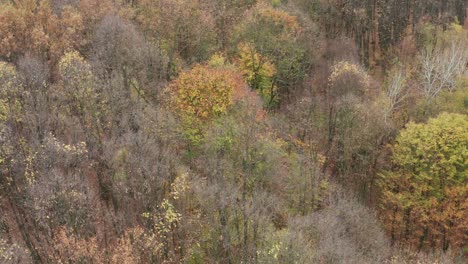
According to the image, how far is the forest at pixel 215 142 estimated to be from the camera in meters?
34.9

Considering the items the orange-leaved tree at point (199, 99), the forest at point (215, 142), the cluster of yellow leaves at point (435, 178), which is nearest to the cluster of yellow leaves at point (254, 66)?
the forest at point (215, 142)

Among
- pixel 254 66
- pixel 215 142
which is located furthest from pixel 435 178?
pixel 254 66

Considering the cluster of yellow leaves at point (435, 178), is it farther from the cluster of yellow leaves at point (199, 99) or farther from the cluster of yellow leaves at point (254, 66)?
the cluster of yellow leaves at point (199, 99)

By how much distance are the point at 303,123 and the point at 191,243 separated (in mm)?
28567

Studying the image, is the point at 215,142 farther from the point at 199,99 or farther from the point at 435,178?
the point at 435,178

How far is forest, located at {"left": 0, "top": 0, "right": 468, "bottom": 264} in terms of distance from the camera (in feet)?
114

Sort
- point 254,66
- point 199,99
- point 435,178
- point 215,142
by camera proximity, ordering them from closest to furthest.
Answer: point 215,142
point 199,99
point 435,178
point 254,66

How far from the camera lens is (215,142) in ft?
151

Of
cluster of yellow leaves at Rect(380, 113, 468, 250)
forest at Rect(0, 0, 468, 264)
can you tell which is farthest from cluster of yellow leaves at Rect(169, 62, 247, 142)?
cluster of yellow leaves at Rect(380, 113, 468, 250)

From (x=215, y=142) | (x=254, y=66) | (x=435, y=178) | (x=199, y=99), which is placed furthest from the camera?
(x=254, y=66)

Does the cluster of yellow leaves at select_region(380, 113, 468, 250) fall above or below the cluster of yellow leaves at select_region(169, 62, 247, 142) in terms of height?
below

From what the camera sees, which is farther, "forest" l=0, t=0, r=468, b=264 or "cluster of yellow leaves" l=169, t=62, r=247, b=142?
"cluster of yellow leaves" l=169, t=62, r=247, b=142

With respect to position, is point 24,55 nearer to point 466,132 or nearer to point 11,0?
point 11,0

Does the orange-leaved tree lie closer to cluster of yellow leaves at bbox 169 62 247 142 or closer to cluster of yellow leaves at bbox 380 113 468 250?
cluster of yellow leaves at bbox 169 62 247 142
